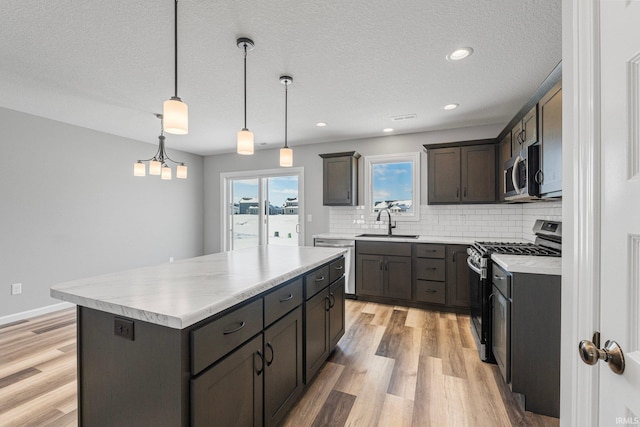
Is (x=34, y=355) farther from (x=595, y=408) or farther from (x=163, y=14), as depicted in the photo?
(x=595, y=408)

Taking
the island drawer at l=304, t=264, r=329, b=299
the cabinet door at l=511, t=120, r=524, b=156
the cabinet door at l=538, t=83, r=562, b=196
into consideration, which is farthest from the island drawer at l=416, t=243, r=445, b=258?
the island drawer at l=304, t=264, r=329, b=299

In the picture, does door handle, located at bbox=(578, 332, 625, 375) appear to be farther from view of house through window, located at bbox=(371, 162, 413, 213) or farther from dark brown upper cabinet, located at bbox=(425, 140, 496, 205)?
view of house through window, located at bbox=(371, 162, 413, 213)

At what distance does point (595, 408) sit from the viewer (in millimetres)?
758

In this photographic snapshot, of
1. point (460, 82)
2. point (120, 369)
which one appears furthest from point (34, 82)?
point (460, 82)

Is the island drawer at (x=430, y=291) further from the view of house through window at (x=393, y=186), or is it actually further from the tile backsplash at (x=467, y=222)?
the view of house through window at (x=393, y=186)

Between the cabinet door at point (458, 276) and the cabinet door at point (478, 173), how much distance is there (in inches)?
30.5

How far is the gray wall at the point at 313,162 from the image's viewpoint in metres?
4.18

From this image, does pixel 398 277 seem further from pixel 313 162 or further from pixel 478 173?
pixel 313 162

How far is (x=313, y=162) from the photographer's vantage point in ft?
16.4

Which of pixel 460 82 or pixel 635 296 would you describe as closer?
pixel 635 296

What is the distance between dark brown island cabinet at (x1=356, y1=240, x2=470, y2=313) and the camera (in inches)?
138

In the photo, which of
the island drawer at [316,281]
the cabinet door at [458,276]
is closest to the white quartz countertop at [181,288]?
the island drawer at [316,281]

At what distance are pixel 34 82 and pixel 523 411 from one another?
4.81 meters

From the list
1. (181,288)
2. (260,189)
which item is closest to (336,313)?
(181,288)
